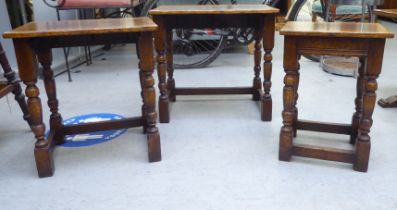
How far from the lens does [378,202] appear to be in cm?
118

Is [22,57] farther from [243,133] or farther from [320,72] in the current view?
[320,72]

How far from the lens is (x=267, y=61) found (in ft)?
6.08

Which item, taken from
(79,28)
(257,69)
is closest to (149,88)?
(79,28)

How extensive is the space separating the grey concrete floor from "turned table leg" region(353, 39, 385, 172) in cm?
6

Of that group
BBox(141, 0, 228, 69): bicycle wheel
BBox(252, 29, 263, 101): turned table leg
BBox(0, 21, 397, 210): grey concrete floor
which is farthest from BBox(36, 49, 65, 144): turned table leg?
BBox(141, 0, 228, 69): bicycle wheel

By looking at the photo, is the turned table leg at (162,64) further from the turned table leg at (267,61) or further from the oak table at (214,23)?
the turned table leg at (267,61)

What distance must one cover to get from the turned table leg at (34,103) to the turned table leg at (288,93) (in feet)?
3.07

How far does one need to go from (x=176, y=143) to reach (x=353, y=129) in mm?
810

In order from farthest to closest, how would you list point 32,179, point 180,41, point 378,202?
point 180,41, point 32,179, point 378,202

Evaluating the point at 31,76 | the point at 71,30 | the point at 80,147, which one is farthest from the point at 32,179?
the point at 71,30

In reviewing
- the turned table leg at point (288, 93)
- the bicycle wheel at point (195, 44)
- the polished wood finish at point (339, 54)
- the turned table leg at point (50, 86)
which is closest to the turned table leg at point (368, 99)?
the polished wood finish at point (339, 54)

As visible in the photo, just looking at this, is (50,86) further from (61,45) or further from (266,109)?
(266,109)

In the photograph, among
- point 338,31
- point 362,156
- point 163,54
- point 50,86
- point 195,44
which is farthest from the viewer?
point 195,44

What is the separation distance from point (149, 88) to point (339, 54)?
73 centimetres
